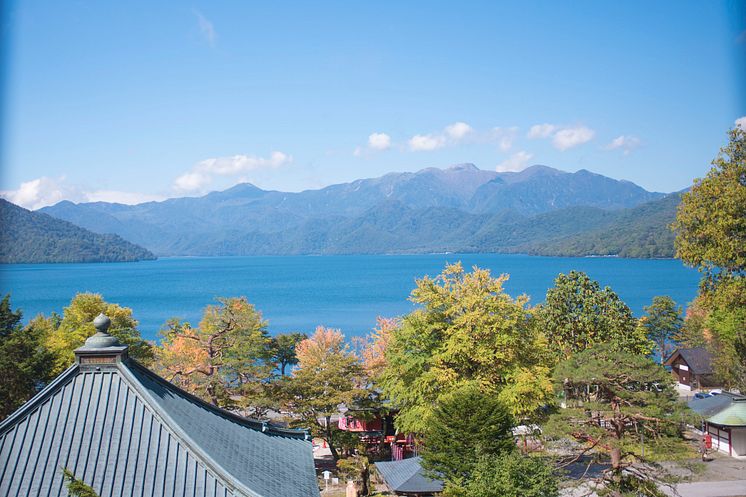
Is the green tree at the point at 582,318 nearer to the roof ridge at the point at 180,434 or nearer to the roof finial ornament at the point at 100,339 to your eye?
the roof ridge at the point at 180,434

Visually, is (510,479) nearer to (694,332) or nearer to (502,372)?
(502,372)

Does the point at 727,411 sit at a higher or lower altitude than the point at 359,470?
higher

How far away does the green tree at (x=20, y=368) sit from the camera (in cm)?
2433

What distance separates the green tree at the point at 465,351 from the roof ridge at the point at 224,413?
10132 millimetres

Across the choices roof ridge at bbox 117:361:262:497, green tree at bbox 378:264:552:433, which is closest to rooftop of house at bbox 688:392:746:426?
green tree at bbox 378:264:552:433

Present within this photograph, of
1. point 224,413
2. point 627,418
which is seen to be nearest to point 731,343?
point 627,418

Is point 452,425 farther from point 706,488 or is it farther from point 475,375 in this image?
point 706,488

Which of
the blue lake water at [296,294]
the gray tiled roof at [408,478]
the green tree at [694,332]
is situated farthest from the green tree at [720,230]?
the blue lake water at [296,294]

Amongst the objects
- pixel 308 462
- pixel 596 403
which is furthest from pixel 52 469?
pixel 596 403

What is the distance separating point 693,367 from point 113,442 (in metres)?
42.5

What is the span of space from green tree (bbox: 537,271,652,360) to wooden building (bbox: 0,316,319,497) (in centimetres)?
2407

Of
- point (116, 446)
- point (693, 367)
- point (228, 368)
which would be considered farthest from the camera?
point (693, 367)

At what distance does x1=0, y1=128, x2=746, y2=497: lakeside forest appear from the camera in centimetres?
1639

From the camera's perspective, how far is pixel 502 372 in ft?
77.2
